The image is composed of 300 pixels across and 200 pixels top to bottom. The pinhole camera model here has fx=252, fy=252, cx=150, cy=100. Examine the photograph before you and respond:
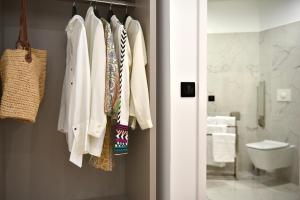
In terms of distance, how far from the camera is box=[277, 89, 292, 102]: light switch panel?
321 centimetres

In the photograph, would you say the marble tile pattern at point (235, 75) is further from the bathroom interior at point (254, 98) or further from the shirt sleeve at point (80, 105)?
the shirt sleeve at point (80, 105)

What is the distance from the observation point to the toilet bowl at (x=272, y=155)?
3059 millimetres

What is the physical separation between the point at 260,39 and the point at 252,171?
1.89 meters

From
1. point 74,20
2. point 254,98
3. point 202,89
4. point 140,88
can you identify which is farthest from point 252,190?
point 74,20

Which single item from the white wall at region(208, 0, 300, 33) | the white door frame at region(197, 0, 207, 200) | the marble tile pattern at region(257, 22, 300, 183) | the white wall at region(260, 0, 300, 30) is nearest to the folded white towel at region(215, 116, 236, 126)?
the marble tile pattern at region(257, 22, 300, 183)

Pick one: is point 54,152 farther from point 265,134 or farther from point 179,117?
point 265,134

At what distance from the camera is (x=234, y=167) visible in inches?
137

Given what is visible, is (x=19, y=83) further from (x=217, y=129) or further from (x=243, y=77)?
(x=243, y=77)

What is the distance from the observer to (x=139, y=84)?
142 cm

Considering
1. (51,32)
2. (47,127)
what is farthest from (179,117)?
(51,32)

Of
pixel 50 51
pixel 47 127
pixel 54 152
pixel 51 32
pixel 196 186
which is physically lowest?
pixel 196 186

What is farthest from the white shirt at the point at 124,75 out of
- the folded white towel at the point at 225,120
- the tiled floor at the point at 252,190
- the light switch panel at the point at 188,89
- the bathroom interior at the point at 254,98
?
the folded white towel at the point at 225,120

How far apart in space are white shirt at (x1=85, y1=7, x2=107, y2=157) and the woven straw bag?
1.03ft

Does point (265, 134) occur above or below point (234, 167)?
above
